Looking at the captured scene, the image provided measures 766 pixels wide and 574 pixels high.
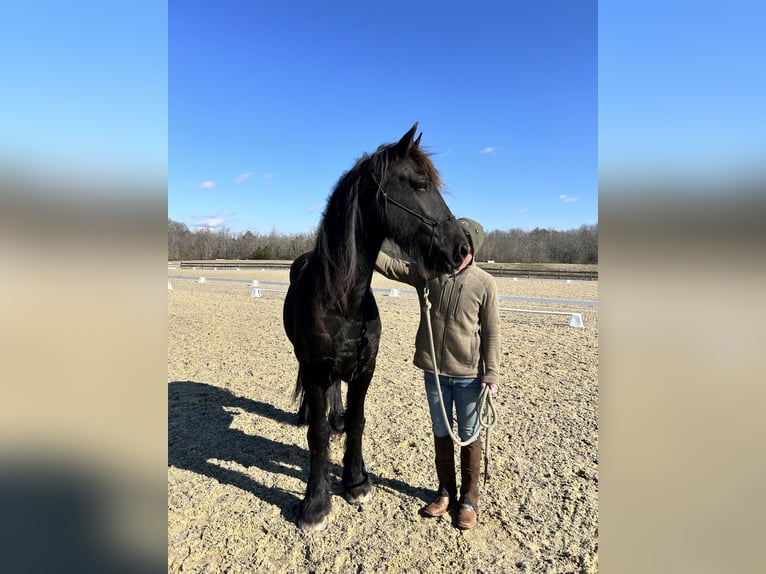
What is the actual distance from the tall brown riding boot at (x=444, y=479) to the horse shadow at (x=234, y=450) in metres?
0.20

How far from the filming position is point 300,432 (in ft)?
15.0

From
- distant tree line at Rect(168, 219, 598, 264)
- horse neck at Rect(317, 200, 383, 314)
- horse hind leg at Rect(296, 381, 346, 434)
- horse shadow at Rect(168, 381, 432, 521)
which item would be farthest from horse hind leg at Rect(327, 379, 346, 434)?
distant tree line at Rect(168, 219, 598, 264)

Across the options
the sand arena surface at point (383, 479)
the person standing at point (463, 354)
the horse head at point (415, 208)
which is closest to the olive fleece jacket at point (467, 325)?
the person standing at point (463, 354)

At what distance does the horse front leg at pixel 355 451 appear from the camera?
10.7 ft

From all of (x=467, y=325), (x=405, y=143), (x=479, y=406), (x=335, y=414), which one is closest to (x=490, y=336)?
(x=467, y=325)

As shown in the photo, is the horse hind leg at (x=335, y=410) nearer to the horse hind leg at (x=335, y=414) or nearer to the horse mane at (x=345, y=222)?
the horse hind leg at (x=335, y=414)

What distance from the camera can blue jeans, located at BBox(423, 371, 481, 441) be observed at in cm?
291

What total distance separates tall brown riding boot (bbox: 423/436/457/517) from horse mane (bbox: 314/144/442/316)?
132cm

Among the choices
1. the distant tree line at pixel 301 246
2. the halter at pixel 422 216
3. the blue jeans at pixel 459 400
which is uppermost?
the distant tree line at pixel 301 246
